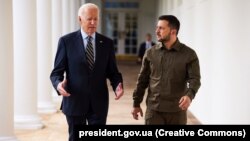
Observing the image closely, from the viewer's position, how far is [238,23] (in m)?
7.16

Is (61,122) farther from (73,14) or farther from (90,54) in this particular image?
(73,14)

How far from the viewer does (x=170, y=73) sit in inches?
200

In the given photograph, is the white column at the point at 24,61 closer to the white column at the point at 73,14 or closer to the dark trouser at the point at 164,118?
the dark trouser at the point at 164,118

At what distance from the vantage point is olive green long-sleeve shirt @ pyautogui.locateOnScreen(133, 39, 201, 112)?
508 centimetres

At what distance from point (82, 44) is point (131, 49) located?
31664 millimetres

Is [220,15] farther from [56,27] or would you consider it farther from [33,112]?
[56,27]

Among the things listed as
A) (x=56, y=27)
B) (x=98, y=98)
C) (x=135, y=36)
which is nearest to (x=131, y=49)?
(x=135, y=36)

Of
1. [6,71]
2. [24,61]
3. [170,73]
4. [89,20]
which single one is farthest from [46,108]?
[170,73]

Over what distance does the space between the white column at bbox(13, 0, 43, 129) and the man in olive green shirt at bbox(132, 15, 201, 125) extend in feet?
16.0

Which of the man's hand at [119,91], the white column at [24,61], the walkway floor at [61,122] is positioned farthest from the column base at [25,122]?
the man's hand at [119,91]

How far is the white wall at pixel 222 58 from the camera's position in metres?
6.80

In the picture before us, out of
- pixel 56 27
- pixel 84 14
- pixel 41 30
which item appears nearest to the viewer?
pixel 84 14

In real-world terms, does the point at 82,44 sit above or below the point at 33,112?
above

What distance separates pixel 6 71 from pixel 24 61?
214cm
